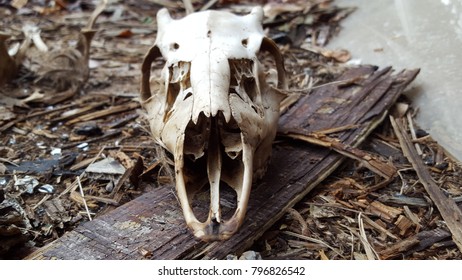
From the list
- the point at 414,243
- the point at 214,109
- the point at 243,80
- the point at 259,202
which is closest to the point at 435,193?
the point at 414,243

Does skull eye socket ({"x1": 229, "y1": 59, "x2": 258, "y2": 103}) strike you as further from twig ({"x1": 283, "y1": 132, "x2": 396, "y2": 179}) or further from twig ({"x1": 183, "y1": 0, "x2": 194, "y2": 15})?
twig ({"x1": 183, "y1": 0, "x2": 194, "y2": 15})

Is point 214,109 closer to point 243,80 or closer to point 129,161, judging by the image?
point 243,80

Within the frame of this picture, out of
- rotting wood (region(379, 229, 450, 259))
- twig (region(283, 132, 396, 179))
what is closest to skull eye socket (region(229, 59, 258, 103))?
twig (region(283, 132, 396, 179))

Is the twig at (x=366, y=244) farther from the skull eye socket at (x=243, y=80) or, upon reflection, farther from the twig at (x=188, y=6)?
the twig at (x=188, y=6)

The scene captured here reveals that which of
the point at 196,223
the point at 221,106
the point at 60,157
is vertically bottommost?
the point at 60,157
